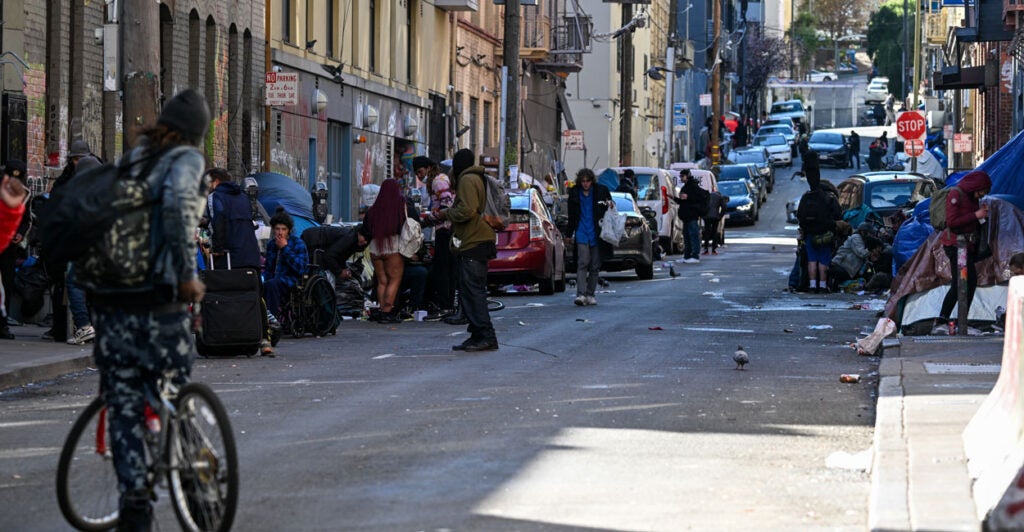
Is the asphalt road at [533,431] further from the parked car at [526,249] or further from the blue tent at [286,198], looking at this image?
the parked car at [526,249]

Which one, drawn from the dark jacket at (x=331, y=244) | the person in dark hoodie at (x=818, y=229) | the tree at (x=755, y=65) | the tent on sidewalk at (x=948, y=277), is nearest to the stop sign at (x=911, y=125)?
the person in dark hoodie at (x=818, y=229)

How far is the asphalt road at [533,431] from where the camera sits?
827 cm

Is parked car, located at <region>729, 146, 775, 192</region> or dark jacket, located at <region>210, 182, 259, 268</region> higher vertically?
parked car, located at <region>729, 146, 775, 192</region>

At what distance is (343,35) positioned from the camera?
3431cm

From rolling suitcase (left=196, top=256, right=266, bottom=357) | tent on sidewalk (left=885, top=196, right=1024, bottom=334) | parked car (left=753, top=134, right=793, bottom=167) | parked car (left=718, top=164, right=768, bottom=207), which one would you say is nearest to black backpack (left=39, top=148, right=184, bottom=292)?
rolling suitcase (left=196, top=256, right=266, bottom=357)

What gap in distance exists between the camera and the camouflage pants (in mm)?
7215

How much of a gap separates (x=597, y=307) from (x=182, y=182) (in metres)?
15.8

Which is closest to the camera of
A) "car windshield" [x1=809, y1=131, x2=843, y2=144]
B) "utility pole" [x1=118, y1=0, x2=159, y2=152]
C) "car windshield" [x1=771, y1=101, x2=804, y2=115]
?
"utility pole" [x1=118, y1=0, x2=159, y2=152]

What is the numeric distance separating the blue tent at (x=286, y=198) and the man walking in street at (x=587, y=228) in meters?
3.30

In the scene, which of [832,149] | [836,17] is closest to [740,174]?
[832,149]

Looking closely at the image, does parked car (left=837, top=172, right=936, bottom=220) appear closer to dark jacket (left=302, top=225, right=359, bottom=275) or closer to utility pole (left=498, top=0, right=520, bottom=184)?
utility pole (left=498, top=0, right=520, bottom=184)

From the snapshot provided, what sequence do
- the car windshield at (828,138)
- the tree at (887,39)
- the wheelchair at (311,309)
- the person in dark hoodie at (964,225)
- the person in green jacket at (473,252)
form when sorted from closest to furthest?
the person in green jacket at (473,252) → the person in dark hoodie at (964,225) → the wheelchair at (311,309) → the car windshield at (828,138) → the tree at (887,39)

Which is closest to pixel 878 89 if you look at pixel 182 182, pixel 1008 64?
pixel 1008 64

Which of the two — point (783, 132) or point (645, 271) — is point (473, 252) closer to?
point (645, 271)
